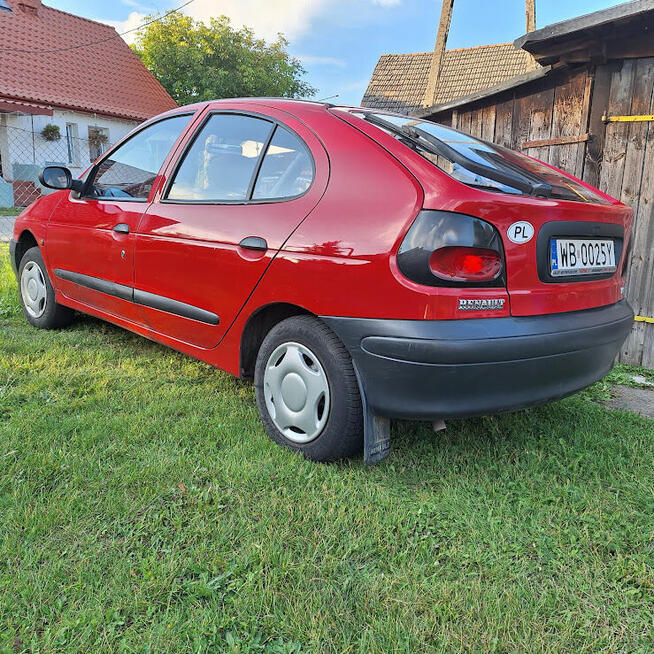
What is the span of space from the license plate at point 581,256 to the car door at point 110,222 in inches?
84.5

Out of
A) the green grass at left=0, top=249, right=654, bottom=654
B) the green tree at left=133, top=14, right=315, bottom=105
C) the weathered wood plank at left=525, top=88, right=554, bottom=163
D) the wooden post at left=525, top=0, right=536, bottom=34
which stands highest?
the green tree at left=133, top=14, right=315, bottom=105

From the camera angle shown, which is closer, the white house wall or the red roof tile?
the white house wall

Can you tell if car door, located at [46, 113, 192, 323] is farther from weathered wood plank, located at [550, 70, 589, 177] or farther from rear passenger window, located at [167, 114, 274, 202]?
weathered wood plank, located at [550, 70, 589, 177]

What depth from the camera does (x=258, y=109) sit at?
2.70m

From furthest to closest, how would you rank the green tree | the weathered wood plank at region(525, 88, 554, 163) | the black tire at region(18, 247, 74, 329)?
the green tree
the weathered wood plank at region(525, 88, 554, 163)
the black tire at region(18, 247, 74, 329)

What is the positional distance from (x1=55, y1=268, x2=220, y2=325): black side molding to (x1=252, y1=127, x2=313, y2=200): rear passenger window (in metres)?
0.66

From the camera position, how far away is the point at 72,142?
1847 centimetres

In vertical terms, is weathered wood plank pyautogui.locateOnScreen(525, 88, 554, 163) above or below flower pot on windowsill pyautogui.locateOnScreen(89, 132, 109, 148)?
below

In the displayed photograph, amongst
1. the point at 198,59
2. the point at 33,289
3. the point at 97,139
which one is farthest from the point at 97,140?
the point at 33,289

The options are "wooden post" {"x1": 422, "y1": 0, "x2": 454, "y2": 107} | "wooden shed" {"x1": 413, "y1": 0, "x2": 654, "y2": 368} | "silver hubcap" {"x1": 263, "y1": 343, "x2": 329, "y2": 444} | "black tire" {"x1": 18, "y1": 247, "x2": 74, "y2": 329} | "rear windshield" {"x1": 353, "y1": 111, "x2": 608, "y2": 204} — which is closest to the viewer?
"rear windshield" {"x1": 353, "y1": 111, "x2": 608, "y2": 204}

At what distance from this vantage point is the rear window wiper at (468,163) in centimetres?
209

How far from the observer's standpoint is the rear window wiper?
2.09m

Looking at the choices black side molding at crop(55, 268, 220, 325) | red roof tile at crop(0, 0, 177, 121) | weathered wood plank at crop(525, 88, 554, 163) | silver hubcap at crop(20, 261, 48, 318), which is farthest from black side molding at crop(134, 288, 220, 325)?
red roof tile at crop(0, 0, 177, 121)

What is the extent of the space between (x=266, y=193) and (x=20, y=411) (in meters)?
1.63
